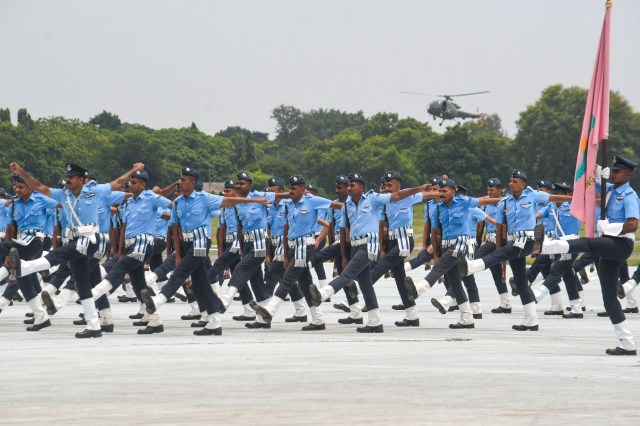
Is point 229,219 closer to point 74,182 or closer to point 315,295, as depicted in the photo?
point 315,295

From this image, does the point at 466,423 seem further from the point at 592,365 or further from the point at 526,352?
the point at 526,352

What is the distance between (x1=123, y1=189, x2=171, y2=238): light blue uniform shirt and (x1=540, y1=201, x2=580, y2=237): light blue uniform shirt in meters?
5.82

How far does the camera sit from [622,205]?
11.6 meters

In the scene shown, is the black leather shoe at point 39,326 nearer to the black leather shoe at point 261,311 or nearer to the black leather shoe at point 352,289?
the black leather shoe at point 261,311

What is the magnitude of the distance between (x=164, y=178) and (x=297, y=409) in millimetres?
99695

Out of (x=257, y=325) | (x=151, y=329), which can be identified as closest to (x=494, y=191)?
(x=257, y=325)

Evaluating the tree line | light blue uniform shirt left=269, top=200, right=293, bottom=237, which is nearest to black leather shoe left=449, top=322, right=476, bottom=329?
light blue uniform shirt left=269, top=200, right=293, bottom=237

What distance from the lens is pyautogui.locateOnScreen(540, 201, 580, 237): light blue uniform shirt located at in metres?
18.4

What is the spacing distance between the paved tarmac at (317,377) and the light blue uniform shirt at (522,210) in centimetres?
134

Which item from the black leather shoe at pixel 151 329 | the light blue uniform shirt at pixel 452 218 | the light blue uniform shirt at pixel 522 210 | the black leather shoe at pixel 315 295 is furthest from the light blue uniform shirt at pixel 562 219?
the black leather shoe at pixel 151 329

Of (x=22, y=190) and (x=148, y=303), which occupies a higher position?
(x=22, y=190)

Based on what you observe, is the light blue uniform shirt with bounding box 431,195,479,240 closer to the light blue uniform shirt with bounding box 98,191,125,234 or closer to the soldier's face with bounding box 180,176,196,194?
the soldier's face with bounding box 180,176,196,194

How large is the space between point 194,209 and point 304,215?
66.2 inches

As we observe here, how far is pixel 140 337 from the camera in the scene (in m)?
13.5
